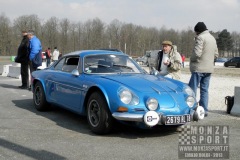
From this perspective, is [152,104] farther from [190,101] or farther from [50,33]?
[50,33]

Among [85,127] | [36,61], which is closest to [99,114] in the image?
[85,127]

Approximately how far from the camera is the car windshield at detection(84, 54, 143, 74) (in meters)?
6.20

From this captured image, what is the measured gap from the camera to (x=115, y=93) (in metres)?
5.12

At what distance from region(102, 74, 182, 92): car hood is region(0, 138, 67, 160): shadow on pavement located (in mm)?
1656

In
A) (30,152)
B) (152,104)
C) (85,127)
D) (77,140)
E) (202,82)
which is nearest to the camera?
(30,152)

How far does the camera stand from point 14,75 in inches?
661

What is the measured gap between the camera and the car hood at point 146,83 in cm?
528

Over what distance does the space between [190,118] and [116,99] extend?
1.22 metres

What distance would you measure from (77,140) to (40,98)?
2615 millimetres

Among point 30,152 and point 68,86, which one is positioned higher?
point 68,86

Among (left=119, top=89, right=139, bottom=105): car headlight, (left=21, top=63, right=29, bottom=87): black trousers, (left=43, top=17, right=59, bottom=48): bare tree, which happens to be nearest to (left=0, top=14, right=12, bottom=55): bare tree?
(left=43, top=17, right=59, bottom=48): bare tree

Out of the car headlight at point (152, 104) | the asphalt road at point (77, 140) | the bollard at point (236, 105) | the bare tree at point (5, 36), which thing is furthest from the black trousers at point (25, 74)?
the bare tree at point (5, 36)

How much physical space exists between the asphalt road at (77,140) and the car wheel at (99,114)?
144 mm

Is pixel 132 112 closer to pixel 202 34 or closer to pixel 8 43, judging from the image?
pixel 202 34
